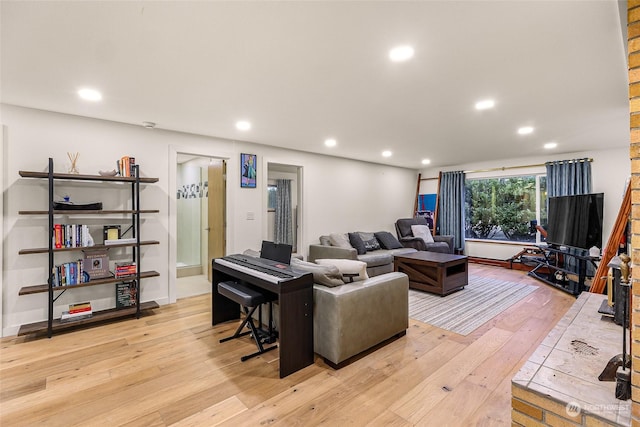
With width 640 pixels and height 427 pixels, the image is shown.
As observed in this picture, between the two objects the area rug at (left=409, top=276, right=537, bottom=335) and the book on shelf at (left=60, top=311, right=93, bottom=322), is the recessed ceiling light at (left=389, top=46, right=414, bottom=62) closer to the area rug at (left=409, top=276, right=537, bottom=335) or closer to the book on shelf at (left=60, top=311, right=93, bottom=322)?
the area rug at (left=409, top=276, right=537, bottom=335)

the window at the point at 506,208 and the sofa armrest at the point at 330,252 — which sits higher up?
the window at the point at 506,208

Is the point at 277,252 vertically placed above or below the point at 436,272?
above

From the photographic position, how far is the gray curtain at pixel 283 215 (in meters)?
6.57

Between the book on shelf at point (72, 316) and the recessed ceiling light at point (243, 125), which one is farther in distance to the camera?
the recessed ceiling light at point (243, 125)

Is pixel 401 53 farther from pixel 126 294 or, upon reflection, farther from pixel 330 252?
pixel 126 294

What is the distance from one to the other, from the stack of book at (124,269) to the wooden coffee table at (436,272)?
3.72m

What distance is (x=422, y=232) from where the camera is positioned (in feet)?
22.2

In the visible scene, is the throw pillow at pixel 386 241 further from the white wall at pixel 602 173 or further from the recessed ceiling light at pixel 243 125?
the recessed ceiling light at pixel 243 125

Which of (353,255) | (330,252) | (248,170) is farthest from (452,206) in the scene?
(248,170)

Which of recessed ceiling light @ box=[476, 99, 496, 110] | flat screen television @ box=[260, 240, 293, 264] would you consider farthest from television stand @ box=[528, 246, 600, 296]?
flat screen television @ box=[260, 240, 293, 264]

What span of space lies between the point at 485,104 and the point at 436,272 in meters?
2.33

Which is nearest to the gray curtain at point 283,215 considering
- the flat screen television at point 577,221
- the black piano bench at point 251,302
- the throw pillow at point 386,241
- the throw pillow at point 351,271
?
the throw pillow at point 386,241

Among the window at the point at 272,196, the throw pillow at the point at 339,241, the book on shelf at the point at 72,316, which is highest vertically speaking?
the window at the point at 272,196

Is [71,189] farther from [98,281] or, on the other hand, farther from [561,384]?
[561,384]
